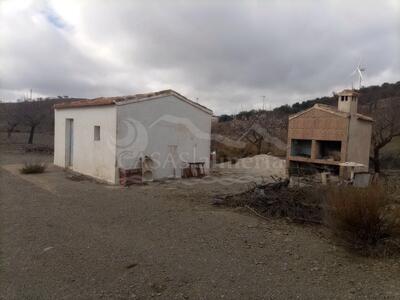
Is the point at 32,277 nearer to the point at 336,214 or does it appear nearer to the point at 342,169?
the point at 336,214

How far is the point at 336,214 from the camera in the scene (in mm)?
4961

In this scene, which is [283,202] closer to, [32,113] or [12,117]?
[32,113]

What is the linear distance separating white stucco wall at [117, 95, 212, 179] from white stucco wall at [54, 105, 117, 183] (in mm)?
451

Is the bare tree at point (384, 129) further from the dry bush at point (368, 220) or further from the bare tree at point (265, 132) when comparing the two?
the dry bush at point (368, 220)

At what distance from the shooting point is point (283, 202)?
7336 millimetres

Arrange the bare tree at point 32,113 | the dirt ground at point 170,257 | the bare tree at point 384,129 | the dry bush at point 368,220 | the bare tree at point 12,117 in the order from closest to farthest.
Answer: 1. the dirt ground at point 170,257
2. the dry bush at point 368,220
3. the bare tree at point 384,129
4. the bare tree at point 32,113
5. the bare tree at point 12,117

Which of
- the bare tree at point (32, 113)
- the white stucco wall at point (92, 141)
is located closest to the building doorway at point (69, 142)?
the white stucco wall at point (92, 141)

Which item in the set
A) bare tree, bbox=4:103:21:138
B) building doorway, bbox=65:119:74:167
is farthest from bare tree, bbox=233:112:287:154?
bare tree, bbox=4:103:21:138

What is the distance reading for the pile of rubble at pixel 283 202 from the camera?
270 inches

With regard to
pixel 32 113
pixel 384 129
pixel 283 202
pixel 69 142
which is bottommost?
pixel 283 202

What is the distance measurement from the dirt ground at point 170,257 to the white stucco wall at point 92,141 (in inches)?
158

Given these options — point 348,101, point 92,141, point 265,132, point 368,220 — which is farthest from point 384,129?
point 92,141

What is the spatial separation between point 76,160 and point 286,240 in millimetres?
11138

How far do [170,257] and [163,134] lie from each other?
853 centimetres
